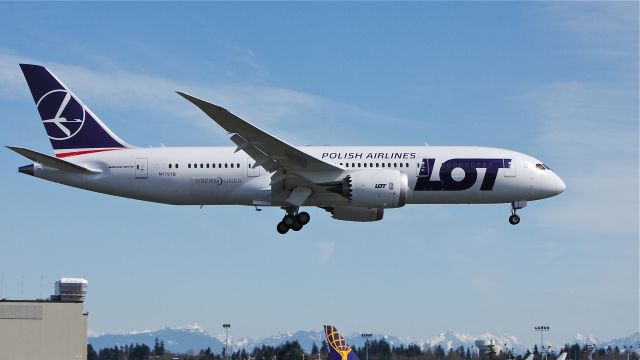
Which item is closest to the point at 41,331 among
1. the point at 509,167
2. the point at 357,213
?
the point at 357,213

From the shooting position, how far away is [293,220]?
2132 inches

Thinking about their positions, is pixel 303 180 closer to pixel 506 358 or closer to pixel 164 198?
pixel 164 198

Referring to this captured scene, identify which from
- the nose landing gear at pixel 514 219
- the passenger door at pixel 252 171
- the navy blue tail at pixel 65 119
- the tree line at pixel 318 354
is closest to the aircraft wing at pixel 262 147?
the passenger door at pixel 252 171

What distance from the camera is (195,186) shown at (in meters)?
53.2

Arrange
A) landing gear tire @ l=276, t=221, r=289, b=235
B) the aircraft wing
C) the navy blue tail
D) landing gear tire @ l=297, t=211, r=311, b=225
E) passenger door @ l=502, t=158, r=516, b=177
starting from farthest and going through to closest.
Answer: the navy blue tail, landing gear tire @ l=276, t=221, r=289, b=235, landing gear tire @ l=297, t=211, r=311, b=225, passenger door @ l=502, t=158, r=516, b=177, the aircraft wing

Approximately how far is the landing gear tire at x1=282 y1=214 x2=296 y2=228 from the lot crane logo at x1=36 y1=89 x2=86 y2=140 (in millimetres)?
13198

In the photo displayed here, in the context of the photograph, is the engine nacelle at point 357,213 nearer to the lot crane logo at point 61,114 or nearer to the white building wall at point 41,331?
the lot crane logo at point 61,114

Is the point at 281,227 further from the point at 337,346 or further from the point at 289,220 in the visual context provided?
the point at 337,346

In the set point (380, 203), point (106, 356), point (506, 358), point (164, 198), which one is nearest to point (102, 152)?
point (164, 198)

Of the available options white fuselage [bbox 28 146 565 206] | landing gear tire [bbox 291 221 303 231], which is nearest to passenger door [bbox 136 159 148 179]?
white fuselage [bbox 28 146 565 206]

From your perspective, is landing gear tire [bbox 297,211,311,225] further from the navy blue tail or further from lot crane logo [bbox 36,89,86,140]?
lot crane logo [bbox 36,89,86,140]

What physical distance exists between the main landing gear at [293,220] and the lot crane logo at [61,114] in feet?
43.2

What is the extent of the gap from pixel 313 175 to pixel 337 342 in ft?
141

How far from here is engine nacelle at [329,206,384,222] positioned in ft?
183
